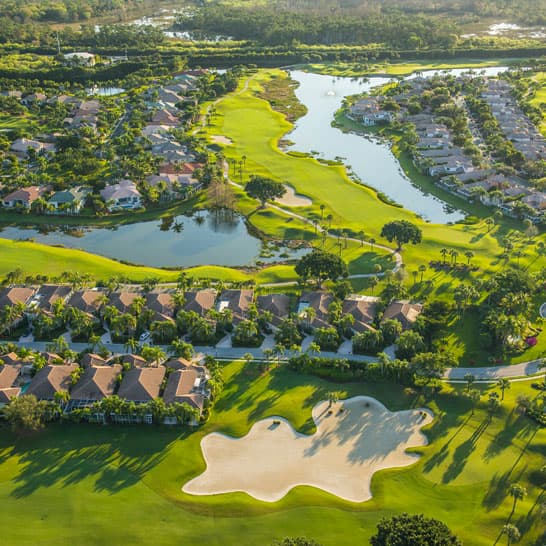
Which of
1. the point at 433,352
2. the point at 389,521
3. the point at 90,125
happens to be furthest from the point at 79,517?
the point at 90,125

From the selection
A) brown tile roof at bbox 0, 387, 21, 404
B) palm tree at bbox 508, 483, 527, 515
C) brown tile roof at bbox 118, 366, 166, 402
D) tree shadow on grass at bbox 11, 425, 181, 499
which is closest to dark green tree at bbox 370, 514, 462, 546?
palm tree at bbox 508, 483, 527, 515

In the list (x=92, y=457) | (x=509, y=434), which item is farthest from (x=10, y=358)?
(x=509, y=434)

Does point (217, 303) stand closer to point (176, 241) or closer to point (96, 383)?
point (96, 383)

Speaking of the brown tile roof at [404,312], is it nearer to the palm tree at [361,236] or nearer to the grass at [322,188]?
the grass at [322,188]

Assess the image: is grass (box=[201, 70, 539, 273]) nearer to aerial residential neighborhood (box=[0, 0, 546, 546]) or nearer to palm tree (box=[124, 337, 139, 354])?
aerial residential neighborhood (box=[0, 0, 546, 546])

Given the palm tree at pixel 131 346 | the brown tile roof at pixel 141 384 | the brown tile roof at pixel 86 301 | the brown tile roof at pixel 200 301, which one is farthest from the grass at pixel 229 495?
the brown tile roof at pixel 86 301

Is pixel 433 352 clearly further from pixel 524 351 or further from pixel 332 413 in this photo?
pixel 332 413
